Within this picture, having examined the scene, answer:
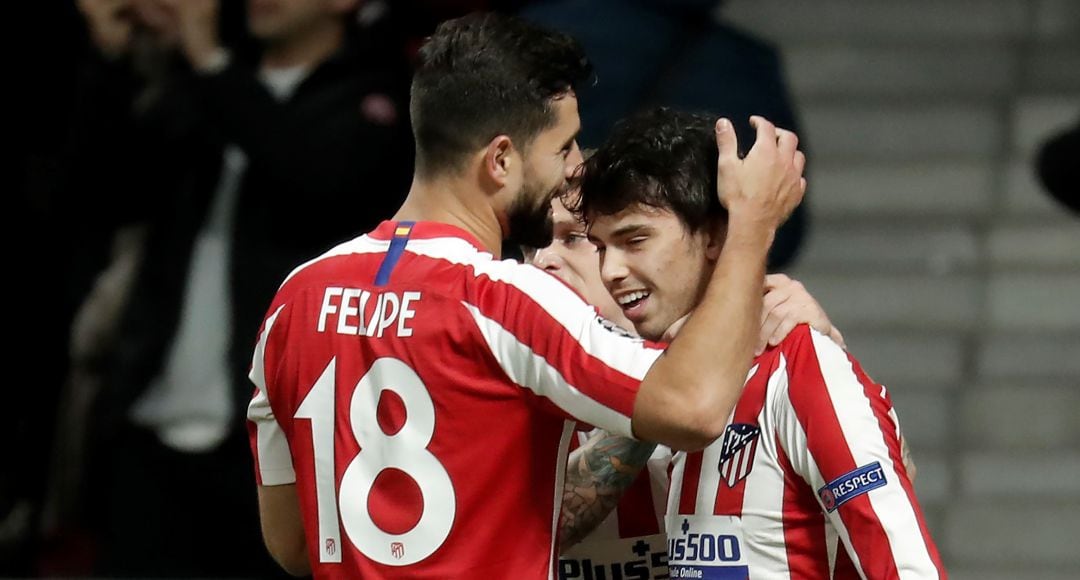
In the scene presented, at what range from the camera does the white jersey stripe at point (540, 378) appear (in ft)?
7.08

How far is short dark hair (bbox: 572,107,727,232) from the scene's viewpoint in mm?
2469

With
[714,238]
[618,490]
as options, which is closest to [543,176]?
[714,238]

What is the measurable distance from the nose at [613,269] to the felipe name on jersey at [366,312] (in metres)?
0.32

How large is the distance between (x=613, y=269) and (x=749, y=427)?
29 cm

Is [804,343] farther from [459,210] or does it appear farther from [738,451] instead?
[459,210]

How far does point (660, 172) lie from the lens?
8.12 feet

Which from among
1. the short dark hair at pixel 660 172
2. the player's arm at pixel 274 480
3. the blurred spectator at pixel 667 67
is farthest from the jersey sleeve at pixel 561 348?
the blurred spectator at pixel 667 67

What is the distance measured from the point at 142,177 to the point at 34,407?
87 cm

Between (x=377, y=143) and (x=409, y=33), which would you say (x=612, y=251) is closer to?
(x=377, y=143)

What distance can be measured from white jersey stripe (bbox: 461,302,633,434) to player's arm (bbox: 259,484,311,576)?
0.47 m

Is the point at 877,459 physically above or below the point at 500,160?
below

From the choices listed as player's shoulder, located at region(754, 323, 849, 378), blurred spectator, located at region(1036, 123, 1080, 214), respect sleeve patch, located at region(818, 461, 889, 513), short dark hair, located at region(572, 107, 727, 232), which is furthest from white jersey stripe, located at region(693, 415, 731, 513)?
blurred spectator, located at region(1036, 123, 1080, 214)

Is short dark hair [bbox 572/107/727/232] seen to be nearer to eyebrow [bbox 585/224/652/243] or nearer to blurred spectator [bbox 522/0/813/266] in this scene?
eyebrow [bbox 585/224/652/243]

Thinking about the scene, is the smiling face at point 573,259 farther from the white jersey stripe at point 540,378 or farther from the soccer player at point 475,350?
the white jersey stripe at point 540,378
